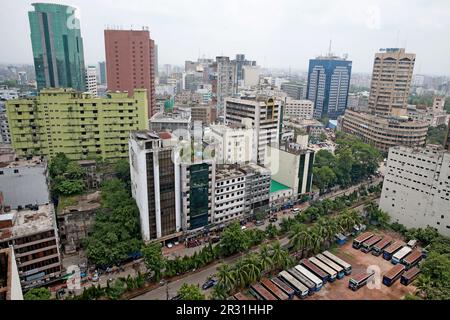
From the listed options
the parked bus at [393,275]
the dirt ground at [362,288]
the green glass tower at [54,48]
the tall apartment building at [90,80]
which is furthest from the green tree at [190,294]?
the tall apartment building at [90,80]

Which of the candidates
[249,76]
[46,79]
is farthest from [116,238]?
[249,76]

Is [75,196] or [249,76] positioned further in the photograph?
[249,76]

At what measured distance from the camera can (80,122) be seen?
12.8 m

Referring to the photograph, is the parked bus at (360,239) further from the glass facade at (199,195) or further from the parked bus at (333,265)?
the glass facade at (199,195)

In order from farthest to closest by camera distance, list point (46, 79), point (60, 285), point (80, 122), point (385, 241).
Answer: point (46, 79) < point (80, 122) < point (385, 241) < point (60, 285)

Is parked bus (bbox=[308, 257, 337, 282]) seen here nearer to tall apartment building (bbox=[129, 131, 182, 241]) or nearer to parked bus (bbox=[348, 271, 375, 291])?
parked bus (bbox=[348, 271, 375, 291])

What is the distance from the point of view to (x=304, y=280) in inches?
308

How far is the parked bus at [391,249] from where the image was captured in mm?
9312

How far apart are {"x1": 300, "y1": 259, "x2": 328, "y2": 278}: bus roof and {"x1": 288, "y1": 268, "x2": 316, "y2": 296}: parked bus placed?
47 cm

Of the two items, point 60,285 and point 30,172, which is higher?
point 30,172

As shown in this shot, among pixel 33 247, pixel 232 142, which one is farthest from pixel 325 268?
pixel 33 247

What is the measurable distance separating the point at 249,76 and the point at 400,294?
30689mm
